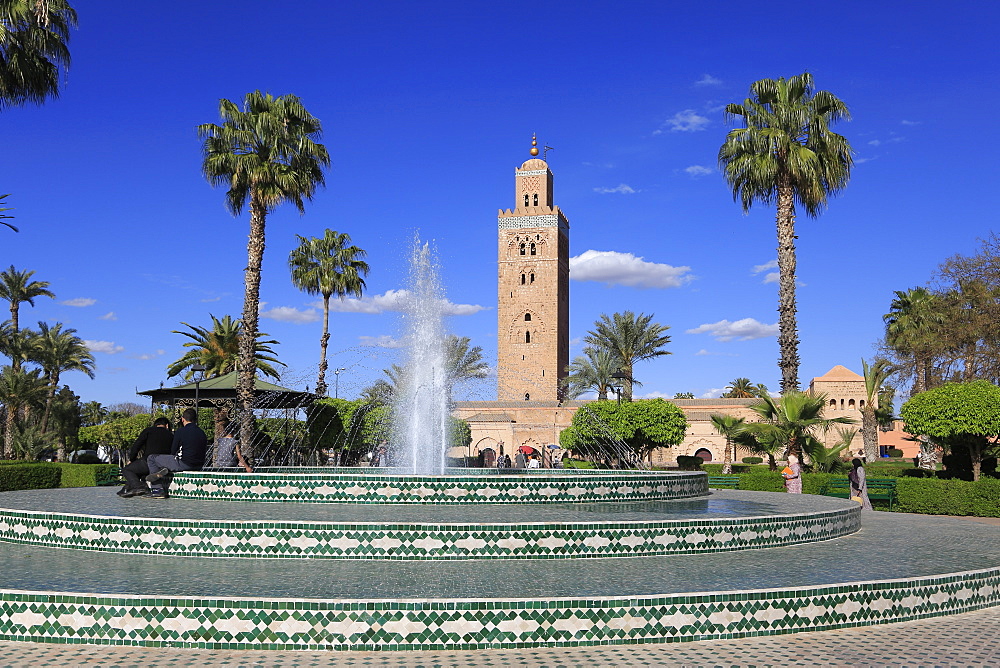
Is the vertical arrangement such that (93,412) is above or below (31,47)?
below

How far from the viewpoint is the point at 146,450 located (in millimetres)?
9422

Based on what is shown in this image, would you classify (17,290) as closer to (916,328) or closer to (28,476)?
(28,476)

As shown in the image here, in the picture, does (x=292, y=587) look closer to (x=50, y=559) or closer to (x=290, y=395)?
(x=50, y=559)

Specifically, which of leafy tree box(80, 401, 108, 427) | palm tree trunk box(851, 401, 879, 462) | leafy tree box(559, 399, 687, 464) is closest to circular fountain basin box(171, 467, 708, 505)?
leafy tree box(559, 399, 687, 464)

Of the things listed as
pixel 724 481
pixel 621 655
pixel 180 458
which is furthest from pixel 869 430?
pixel 621 655

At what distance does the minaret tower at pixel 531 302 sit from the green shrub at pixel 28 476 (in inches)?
1774

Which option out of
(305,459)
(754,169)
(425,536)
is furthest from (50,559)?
(305,459)

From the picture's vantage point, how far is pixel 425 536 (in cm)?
654

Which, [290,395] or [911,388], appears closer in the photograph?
[290,395]

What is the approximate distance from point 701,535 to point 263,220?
59.0 ft

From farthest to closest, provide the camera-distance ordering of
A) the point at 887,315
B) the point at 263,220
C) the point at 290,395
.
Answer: the point at 887,315
the point at 290,395
the point at 263,220

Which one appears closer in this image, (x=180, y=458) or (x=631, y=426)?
(x=180, y=458)

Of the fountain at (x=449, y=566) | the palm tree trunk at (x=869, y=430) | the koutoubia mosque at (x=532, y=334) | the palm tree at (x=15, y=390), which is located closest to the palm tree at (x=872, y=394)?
the palm tree trunk at (x=869, y=430)

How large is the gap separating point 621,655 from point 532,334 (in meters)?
58.6
